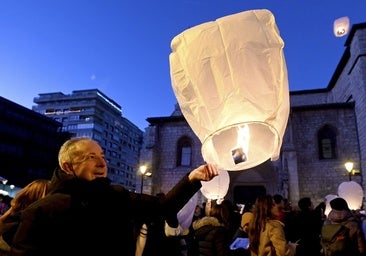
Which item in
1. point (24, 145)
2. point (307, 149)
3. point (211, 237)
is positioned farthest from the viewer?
point (24, 145)

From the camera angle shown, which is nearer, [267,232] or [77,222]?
[77,222]

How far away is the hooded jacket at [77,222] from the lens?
1.43m

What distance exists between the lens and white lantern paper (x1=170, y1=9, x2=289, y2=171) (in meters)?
1.55

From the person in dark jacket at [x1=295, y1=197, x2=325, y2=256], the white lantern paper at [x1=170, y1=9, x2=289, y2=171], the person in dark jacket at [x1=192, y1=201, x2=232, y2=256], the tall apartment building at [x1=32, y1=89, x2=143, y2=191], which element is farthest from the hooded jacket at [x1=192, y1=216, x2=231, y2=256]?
the tall apartment building at [x1=32, y1=89, x2=143, y2=191]

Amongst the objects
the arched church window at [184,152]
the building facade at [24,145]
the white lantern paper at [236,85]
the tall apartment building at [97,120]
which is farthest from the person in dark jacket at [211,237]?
the tall apartment building at [97,120]

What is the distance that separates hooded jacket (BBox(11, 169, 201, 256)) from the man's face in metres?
0.10

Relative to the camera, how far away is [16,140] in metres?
45.0

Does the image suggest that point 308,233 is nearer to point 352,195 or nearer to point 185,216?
point 185,216

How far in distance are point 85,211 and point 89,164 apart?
0.32 m

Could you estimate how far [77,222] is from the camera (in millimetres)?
1481

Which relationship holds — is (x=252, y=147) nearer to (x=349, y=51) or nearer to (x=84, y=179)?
(x=84, y=179)

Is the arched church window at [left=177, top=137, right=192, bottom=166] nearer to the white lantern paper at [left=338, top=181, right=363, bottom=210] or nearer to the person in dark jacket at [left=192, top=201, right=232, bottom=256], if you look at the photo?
the white lantern paper at [left=338, top=181, right=363, bottom=210]

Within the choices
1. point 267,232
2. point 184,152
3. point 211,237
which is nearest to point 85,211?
point 267,232

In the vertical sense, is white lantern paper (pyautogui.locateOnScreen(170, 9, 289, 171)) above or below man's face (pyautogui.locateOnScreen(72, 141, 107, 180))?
above
